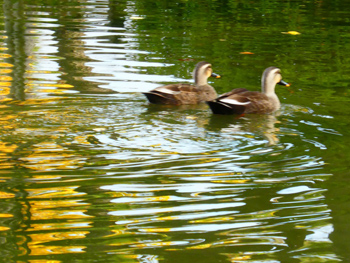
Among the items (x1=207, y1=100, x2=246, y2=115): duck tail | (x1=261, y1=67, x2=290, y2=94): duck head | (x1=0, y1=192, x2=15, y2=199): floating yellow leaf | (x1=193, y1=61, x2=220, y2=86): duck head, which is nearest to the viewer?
(x1=0, y1=192, x2=15, y2=199): floating yellow leaf

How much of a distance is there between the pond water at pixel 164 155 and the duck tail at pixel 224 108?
0.09m

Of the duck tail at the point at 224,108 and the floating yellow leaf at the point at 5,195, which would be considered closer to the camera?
the floating yellow leaf at the point at 5,195

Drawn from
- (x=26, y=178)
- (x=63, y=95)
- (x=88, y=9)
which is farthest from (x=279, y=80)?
(x=88, y=9)

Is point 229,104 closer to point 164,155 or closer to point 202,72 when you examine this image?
point 202,72

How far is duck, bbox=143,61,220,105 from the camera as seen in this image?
32.2 feet

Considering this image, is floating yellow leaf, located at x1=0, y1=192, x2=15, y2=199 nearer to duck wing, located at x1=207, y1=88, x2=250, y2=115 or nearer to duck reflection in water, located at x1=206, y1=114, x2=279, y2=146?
duck reflection in water, located at x1=206, y1=114, x2=279, y2=146

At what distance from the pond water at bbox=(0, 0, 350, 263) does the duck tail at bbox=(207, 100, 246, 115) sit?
0.30 feet

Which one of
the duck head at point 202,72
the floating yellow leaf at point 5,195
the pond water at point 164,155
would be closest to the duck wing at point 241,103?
the pond water at point 164,155

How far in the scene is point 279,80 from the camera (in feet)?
34.4

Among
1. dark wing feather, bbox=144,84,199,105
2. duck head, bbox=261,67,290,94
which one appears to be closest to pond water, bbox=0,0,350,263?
dark wing feather, bbox=144,84,199,105

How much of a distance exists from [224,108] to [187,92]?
38.5 inches

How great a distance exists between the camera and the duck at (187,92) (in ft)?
32.2

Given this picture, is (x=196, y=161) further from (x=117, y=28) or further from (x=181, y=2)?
(x=181, y=2)

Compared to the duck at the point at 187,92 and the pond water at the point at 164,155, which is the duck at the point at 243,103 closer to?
the pond water at the point at 164,155
